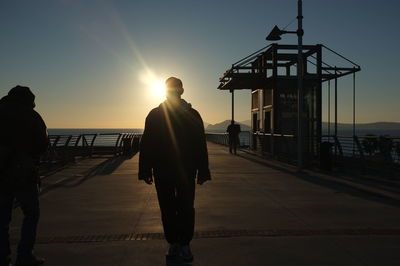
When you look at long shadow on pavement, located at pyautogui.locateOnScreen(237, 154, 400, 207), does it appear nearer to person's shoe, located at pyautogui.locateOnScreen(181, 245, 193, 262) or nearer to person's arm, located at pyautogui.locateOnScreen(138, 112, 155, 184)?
person's shoe, located at pyautogui.locateOnScreen(181, 245, 193, 262)

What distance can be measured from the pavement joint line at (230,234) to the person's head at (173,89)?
5.71 ft

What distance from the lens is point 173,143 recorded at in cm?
437

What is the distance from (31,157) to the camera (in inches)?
157

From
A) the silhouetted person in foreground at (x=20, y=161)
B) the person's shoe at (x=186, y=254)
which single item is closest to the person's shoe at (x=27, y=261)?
the silhouetted person in foreground at (x=20, y=161)

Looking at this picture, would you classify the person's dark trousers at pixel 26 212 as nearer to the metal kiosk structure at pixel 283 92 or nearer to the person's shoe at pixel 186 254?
the person's shoe at pixel 186 254

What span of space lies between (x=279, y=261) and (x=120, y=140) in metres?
18.0

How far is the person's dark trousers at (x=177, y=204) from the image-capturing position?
4.36m

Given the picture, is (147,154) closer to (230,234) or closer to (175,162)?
(175,162)

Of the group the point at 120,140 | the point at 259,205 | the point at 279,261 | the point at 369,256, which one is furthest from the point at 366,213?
the point at 120,140

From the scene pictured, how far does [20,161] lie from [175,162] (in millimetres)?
1392

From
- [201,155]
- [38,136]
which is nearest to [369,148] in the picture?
[201,155]

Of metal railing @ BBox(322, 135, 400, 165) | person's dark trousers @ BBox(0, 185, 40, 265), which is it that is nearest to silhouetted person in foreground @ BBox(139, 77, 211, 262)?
person's dark trousers @ BBox(0, 185, 40, 265)

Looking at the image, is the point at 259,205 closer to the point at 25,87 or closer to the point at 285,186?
the point at 285,186

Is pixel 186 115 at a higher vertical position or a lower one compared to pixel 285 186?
higher
